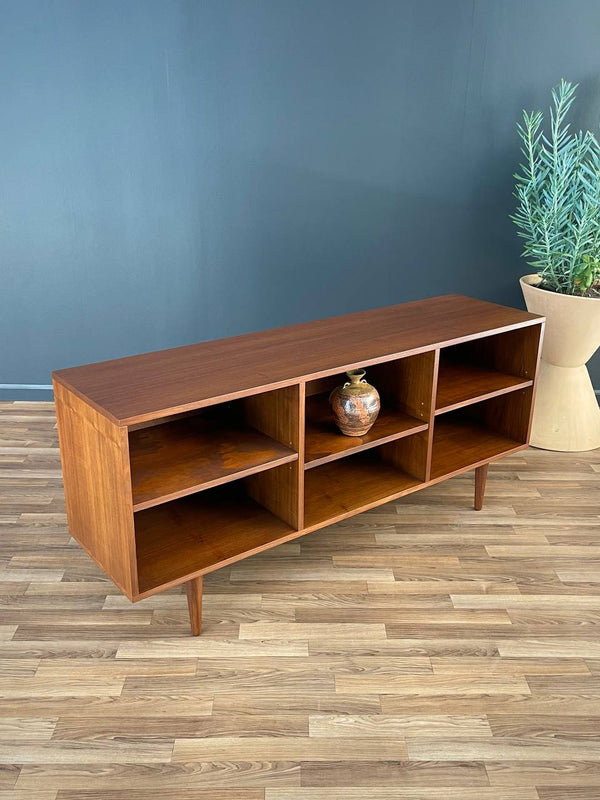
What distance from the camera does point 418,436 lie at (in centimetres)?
219

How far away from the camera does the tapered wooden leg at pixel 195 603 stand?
1.83m

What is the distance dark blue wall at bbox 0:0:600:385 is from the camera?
2951 mm

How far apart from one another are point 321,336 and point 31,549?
1058 millimetres

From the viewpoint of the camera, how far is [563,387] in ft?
9.61

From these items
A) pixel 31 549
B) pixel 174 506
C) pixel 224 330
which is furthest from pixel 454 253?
pixel 31 549

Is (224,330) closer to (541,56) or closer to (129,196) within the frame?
(129,196)

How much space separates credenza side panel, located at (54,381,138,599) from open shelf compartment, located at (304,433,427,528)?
1.66 ft

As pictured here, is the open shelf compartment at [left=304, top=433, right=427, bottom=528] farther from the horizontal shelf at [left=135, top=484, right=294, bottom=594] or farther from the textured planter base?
the textured planter base

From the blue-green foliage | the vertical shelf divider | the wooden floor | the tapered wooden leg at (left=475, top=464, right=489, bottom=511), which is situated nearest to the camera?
the wooden floor

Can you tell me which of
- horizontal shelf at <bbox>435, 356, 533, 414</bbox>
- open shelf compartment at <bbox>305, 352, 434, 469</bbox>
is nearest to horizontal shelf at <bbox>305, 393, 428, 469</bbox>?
open shelf compartment at <bbox>305, 352, 434, 469</bbox>

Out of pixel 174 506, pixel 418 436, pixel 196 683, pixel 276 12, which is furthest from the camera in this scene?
pixel 276 12

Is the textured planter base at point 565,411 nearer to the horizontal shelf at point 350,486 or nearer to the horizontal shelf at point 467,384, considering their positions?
the horizontal shelf at point 467,384

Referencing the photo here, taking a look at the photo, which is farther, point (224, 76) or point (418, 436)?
point (224, 76)

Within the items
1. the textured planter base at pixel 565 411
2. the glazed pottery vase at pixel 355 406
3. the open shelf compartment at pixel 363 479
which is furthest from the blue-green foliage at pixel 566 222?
the glazed pottery vase at pixel 355 406
